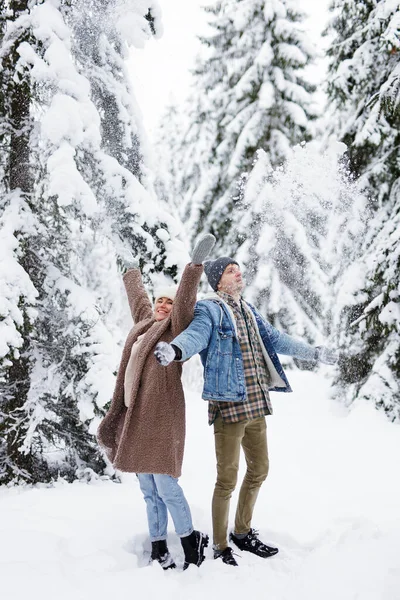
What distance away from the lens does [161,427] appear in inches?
135

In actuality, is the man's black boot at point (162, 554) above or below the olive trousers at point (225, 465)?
below

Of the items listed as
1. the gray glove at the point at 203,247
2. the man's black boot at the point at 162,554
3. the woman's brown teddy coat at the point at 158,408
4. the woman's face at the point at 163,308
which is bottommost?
the man's black boot at the point at 162,554

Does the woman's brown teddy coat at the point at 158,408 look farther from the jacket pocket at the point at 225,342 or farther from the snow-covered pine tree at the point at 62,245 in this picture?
the snow-covered pine tree at the point at 62,245

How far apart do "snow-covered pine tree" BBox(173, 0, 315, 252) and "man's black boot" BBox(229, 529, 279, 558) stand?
1265 cm

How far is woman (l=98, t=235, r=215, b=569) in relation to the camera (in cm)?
338

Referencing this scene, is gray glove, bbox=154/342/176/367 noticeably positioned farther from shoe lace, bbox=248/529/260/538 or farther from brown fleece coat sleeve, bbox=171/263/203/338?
shoe lace, bbox=248/529/260/538

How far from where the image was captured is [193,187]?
1855 cm

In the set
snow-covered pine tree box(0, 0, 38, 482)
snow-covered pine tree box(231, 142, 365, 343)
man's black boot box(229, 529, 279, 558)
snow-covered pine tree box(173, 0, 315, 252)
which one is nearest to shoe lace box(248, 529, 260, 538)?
man's black boot box(229, 529, 279, 558)

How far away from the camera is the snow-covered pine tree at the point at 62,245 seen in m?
4.75

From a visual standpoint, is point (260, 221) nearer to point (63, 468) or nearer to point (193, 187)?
point (193, 187)

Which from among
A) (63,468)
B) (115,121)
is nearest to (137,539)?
(63,468)

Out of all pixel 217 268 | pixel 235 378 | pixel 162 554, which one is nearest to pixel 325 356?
pixel 235 378

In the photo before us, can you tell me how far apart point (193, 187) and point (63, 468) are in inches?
560

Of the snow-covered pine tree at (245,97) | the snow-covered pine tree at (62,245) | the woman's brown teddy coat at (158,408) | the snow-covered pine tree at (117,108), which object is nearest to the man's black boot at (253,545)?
the woman's brown teddy coat at (158,408)
